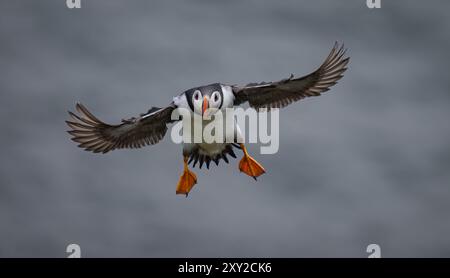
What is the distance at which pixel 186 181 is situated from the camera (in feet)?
82.4

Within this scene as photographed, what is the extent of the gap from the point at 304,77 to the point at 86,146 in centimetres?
491

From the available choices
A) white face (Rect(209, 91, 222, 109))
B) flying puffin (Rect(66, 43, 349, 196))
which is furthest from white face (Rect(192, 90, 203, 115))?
flying puffin (Rect(66, 43, 349, 196))

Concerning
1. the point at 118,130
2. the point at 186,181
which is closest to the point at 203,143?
the point at 186,181

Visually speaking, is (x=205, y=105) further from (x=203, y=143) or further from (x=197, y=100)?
(x=203, y=143)

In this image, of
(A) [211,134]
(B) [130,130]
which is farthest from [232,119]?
(B) [130,130]

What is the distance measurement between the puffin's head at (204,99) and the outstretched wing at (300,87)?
125 cm

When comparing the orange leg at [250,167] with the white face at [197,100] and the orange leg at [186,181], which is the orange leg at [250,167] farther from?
the white face at [197,100]

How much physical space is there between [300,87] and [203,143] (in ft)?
8.25

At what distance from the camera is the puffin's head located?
75.8 ft

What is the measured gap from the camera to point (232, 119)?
78.9 ft

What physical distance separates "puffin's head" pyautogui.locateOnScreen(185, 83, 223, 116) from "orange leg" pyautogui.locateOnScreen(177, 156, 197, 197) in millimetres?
1962

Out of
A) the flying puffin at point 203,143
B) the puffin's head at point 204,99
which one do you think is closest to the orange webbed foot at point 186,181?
the flying puffin at point 203,143

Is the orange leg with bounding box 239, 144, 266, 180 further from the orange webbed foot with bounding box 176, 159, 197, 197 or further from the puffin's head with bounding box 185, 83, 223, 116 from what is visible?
the puffin's head with bounding box 185, 83, 223, 116

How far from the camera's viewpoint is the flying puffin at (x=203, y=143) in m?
24.4
